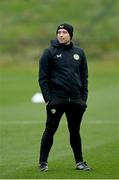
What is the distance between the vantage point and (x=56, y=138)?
19156 mm

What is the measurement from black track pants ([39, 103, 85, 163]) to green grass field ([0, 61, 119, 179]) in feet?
1.12

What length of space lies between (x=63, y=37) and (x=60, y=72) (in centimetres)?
56

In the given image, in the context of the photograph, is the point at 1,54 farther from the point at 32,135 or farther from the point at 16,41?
the point at 32,135

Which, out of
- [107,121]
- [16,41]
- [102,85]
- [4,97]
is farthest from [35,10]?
[107,121]

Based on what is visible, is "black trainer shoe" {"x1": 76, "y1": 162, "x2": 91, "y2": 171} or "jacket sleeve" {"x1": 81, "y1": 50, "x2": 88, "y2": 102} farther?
"black trainer shoe" {"x1": 76, "y1": 162, "x2": 91, "y2": 171}

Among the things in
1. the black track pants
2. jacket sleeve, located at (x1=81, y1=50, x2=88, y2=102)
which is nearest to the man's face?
jacket sleeve, located at (x1=81, y1=50, x2=88, y2=102)

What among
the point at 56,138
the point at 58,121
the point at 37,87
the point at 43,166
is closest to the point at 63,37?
the point at 58,121

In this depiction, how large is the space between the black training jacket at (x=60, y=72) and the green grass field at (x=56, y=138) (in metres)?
1.29

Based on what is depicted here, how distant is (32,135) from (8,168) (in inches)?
203

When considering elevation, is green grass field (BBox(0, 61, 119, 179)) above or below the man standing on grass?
below

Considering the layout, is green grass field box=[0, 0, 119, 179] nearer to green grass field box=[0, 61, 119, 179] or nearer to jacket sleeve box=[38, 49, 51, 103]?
green grass field box=[0, 61, 119, 179]

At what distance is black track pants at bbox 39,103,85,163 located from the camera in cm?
1406

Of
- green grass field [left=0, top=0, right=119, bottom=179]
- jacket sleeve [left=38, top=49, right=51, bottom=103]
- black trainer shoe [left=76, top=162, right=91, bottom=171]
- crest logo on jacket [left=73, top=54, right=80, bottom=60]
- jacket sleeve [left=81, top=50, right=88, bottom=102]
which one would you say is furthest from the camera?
green grass field [left=0, top=0, right=119, bottom=179]

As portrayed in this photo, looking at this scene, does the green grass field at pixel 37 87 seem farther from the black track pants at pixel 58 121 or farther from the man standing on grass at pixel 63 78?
the man standing on grass at pixel 63 78
